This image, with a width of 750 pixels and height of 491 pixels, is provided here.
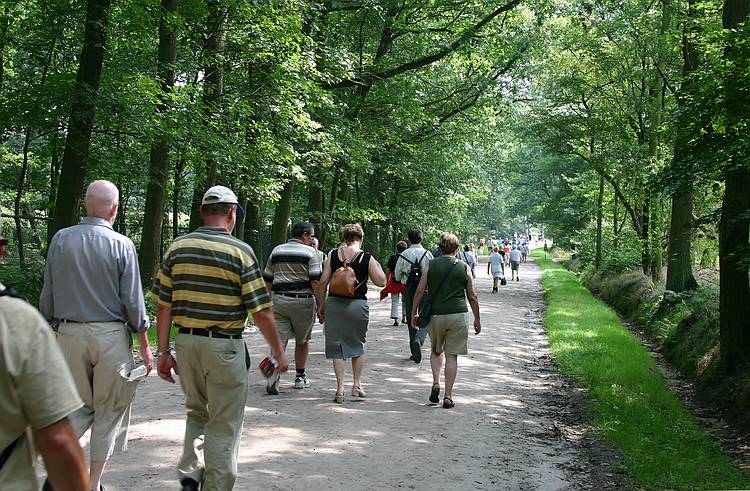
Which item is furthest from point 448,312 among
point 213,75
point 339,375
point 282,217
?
point 282,217

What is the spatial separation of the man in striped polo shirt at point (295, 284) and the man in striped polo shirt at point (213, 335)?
3.84 metres

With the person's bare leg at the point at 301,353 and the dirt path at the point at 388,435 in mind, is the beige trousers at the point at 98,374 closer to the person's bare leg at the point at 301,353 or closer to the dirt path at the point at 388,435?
the dirt path at the point at 388,435

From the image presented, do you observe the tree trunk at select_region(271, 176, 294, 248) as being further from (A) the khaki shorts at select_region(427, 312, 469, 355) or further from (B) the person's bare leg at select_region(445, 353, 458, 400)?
(B) the person's bare leg at select_region(445, 353, 458, 400)

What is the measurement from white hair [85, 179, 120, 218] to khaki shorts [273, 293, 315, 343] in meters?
4.08

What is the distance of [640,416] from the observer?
28.1ft

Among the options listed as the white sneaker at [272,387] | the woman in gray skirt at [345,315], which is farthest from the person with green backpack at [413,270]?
the white sneaker at [272,387]

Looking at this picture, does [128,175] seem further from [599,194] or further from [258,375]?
[599,194]

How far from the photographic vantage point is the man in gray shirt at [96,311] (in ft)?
16.0

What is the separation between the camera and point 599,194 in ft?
120

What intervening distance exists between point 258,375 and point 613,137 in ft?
70.0

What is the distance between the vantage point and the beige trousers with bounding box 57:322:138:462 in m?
4.86

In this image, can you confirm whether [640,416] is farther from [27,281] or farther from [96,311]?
[27,281]

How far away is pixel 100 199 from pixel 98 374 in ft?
3.74

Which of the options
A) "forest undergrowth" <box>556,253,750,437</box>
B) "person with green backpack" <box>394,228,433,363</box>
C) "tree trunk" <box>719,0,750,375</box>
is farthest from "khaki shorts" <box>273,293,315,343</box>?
"tree trunk" <box>719,0,750,375</box>
